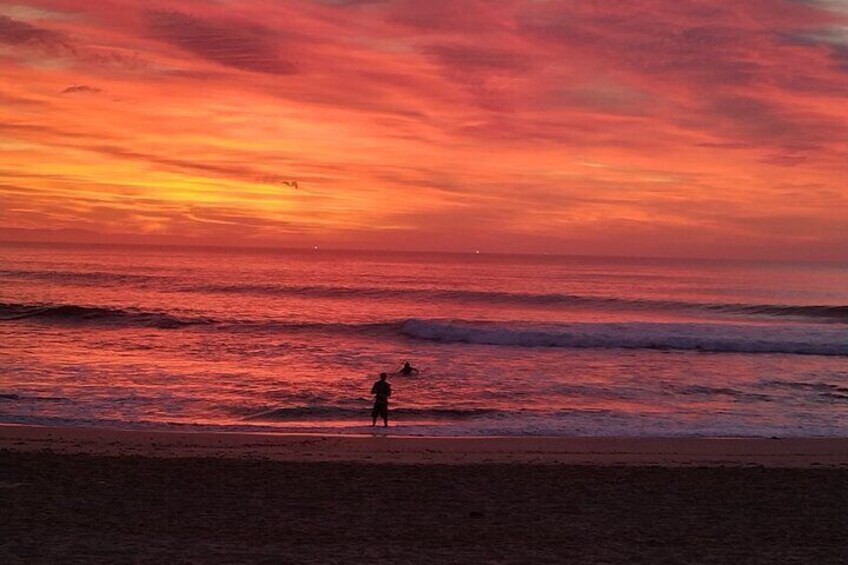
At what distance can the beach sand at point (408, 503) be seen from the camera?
7.34m

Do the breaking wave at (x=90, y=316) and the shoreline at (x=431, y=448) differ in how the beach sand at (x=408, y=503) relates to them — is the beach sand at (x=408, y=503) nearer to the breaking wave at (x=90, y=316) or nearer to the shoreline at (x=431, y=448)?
the shoreline at (x=431, y=448)

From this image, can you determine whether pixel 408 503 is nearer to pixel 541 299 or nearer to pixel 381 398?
pixel 381 398

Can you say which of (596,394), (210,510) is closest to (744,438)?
(596,394)

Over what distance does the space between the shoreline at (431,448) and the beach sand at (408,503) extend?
75 millimetres

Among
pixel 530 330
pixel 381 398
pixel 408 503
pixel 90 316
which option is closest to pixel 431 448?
pixel 381 398

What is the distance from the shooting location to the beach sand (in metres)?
7.34

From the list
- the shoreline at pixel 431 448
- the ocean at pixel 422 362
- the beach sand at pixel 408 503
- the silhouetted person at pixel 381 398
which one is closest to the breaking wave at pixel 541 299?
the ocean at pixel 422 362

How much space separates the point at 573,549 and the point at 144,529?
4.16 metres

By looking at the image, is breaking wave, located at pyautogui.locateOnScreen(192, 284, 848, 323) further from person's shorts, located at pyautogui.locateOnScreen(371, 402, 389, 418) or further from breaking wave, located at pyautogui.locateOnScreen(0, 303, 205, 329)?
person's shorts, located at pyautogui.locateOnScreen(371, 402, 389, 418)

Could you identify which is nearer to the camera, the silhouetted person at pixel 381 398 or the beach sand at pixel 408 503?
the beach sand at pixel 408 503

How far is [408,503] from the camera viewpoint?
927 cm

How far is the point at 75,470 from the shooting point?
1056 centimetres

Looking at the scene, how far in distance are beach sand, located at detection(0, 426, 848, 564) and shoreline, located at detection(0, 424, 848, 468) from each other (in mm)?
75

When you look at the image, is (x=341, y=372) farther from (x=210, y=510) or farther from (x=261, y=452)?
(x=210, y=510)
